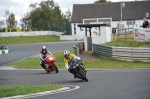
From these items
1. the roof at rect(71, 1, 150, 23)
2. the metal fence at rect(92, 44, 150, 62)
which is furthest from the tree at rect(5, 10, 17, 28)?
the metal fence at rect(92, 44, 150, 62)

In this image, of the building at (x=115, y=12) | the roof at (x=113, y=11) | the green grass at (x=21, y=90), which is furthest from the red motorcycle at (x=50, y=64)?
the roof at (x=113, y=11)

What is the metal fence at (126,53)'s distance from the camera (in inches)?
1093

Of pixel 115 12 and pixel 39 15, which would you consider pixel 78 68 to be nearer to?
pixel 115 12

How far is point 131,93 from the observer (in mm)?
13055

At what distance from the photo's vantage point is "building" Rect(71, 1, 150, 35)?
8012 cm

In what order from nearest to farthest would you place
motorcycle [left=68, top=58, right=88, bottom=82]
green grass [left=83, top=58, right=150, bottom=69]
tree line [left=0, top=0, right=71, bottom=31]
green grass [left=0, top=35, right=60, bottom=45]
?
motorcycle [left=68, top=58, right=88, bottom=82] → green grass [left=83, top=58, right=150, bottom=69] → green grass [left=0, top=35, right=60, bottom=45] → tree line [left=0, top=0, right=71, bottom=31]

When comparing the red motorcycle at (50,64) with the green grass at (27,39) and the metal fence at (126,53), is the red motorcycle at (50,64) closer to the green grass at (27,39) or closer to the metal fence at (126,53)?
the metal fence at (126,53)

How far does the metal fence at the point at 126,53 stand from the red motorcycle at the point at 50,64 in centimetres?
589

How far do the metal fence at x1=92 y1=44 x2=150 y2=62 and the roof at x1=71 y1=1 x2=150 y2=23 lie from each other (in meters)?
49.4

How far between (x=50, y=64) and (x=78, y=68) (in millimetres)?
6332

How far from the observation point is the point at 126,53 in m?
28.8

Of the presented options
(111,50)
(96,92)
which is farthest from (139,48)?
(96,92)

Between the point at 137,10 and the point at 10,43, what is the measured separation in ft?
86.7

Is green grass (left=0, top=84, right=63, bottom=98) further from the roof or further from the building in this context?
the roof
